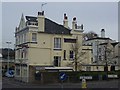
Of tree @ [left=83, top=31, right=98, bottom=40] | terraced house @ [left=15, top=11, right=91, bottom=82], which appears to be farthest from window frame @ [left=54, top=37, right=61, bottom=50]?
tree @ [left=83, top=31, right=98, bottom=40]

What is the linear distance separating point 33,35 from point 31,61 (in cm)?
499

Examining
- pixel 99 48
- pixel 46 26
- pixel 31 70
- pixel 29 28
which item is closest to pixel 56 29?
pixel 46 26

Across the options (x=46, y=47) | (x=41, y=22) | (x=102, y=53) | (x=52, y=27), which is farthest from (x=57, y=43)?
(x=102, y=53)

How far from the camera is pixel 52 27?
59.8 metres

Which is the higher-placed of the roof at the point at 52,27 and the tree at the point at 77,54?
the roof at the point at 52,27

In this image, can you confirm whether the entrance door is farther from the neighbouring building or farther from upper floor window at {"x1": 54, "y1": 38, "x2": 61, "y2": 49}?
the neighbouring building

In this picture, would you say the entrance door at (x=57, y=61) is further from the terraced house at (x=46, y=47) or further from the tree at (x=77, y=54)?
the tree at (x=77, y=54)

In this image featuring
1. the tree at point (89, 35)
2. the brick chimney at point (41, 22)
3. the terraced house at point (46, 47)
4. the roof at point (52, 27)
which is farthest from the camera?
the tree at point (89, 35)

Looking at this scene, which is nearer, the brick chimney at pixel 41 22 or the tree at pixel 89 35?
the brick chimney at pixel 41 22

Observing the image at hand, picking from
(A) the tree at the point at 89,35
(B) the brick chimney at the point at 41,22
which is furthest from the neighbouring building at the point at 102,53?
(B) the brick chimney at the point at 41,22

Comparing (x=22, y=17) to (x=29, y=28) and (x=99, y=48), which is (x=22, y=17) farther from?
(x=99, y=48)

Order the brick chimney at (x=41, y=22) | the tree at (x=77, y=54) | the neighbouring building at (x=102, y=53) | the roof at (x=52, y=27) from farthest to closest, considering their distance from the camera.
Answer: the neighbouring building at (x=102, y=53) → the tree at (x=77, y=54) → the roof at (x=52, y=27) → the brick chimney at (x=41, y=22)

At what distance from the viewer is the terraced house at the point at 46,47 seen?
5600 cm

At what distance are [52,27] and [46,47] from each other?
4.67 m
